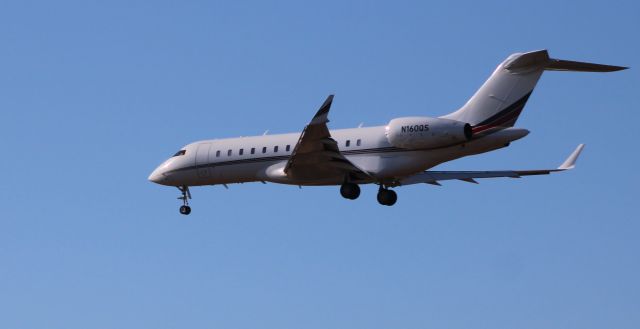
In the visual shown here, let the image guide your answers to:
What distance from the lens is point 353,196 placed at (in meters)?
42.5

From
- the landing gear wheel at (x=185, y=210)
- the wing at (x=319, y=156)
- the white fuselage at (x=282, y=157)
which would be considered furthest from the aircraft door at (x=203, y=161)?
the wing at (x=319, y=156)

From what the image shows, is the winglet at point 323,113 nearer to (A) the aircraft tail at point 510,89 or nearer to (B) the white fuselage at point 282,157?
(B) the white fuselage at point 282,157

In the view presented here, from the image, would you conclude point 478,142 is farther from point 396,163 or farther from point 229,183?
point 229,183

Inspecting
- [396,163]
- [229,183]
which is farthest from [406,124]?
[229,183]

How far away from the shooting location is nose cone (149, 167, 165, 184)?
154 feet

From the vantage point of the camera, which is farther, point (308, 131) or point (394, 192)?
point (394, 192)

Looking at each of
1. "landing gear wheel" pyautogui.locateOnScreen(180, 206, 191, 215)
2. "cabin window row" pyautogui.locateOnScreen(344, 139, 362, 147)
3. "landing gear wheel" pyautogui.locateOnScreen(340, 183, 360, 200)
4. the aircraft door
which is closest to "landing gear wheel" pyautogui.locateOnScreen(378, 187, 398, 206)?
"landing gear wheel" pyautogui.locateOnScreen(340, 183, 360, 200)

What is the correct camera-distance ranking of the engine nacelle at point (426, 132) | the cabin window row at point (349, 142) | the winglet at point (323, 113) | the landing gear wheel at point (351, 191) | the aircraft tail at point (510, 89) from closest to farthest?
the winglet at point (323, 113), the engine nacelle at point (426, 132), the aircraft tail at point (510, 89), the cabin window row at point (349, 142), the landing gear wheel at point (351, 191)

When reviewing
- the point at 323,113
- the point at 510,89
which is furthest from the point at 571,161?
the point at 323,113

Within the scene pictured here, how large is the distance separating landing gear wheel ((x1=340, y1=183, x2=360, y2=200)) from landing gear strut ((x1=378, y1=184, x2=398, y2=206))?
55.3 inches

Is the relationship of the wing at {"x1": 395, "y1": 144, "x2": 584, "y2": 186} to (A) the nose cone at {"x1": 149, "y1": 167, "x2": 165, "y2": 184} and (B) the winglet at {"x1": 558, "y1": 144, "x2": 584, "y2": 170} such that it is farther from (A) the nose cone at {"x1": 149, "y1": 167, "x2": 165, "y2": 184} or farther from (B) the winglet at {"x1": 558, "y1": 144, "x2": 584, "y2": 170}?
(A) the nose cone at {"x1": 149, "y1": 167, "x2": 165, "y2": 184}

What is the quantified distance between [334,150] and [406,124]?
2377 millimetres

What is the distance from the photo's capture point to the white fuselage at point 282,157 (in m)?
40.4

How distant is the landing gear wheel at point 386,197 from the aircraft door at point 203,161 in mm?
6185
